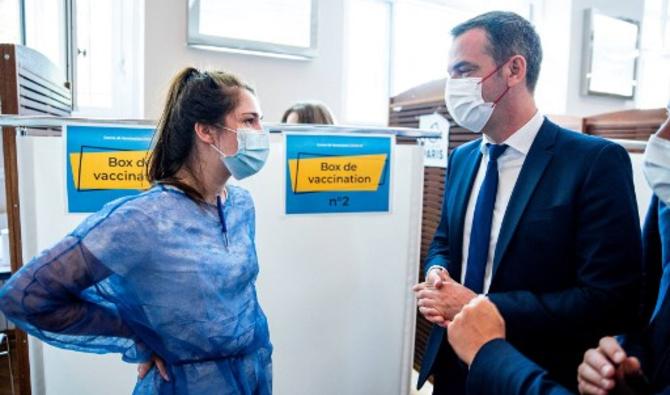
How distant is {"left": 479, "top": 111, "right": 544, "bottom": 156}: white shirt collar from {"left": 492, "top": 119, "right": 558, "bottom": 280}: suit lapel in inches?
1.6

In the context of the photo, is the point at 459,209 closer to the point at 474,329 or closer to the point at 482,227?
the point at 482,227

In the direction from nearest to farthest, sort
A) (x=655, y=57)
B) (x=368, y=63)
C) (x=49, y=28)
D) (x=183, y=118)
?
(x=183, y=118) → (x=49, y=28) → (x=368, y=63) → (x=655, y=57)

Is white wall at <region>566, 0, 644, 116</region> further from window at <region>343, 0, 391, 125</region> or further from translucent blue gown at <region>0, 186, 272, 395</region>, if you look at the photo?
translucent blue gown at <region>0, 186, 272, 395</region>

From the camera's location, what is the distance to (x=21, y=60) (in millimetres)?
1382

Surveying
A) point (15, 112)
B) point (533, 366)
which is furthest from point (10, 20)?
point (533, 366)

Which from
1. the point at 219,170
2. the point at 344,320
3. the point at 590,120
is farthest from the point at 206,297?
the point at 590,120

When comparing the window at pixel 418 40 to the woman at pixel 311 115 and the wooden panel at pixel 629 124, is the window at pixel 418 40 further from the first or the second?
the woman at pixel 311 115

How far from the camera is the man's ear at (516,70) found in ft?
4.02

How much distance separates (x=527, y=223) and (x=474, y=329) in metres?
0.35

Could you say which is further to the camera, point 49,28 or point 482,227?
point 49,28

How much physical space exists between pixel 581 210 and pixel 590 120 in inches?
90.8

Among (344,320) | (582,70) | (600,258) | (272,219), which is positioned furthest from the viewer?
(582,70)

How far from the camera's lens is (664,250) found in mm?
938

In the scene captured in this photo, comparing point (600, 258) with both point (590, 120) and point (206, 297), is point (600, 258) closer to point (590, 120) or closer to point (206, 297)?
point (206, 297)
